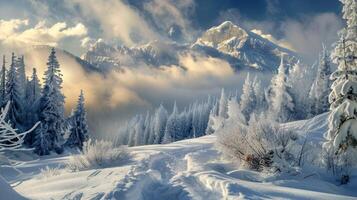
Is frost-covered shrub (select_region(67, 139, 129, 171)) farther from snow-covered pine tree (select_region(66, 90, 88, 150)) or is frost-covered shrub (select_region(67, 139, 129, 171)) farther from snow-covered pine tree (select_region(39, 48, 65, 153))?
snow-covered pine tree (select_region(66, 90, 88, 150))

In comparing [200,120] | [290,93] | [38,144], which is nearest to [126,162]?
[38,144]

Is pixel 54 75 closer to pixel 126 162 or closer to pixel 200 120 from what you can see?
pixel 126 162

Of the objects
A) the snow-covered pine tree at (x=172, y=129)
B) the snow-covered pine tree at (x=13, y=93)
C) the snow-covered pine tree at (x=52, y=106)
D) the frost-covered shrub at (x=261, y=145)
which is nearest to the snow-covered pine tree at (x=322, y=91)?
the snow-covered pine tree at (x=172, y=129)

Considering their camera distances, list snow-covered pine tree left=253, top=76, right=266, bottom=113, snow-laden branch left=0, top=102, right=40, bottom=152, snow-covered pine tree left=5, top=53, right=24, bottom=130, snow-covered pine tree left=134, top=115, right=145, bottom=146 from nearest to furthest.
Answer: snow-laden branch left=0, top=102, right=40, bottom=152
snow-covered pine tree left=5, top=53, right=24, bottom=130
snow-covered pine tree left=253, top=76, right=266, bottom=113
snow-covered pine tree left=134, top=115, right=145, bottom=146

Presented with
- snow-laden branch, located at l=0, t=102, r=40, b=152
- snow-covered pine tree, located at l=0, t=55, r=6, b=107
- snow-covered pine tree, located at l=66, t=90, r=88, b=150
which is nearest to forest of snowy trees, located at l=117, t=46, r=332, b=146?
snow-covered pine tree, located at l=66, t=90, r=88, b=150

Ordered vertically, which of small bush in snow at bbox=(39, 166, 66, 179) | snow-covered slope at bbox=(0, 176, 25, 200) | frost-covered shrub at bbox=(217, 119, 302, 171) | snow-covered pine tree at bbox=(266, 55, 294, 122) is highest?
snow-covered pine tree at bbox=(266, 55, 294, 122)

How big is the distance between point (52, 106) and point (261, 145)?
39096 mm

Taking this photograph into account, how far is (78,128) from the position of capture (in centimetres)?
6147

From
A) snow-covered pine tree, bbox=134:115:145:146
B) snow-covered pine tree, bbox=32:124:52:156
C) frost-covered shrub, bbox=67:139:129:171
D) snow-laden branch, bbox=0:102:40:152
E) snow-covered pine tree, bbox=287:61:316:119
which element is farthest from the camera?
snow-covered pine tree, bbox=134:115:145:146

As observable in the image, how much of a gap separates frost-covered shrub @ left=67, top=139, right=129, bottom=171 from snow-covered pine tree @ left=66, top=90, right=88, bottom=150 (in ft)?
122

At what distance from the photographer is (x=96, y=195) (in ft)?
40.9

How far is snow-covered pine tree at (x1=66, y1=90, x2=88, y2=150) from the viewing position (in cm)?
6125

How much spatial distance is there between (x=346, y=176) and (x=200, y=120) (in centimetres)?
9713

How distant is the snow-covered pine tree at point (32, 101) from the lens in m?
56.2
